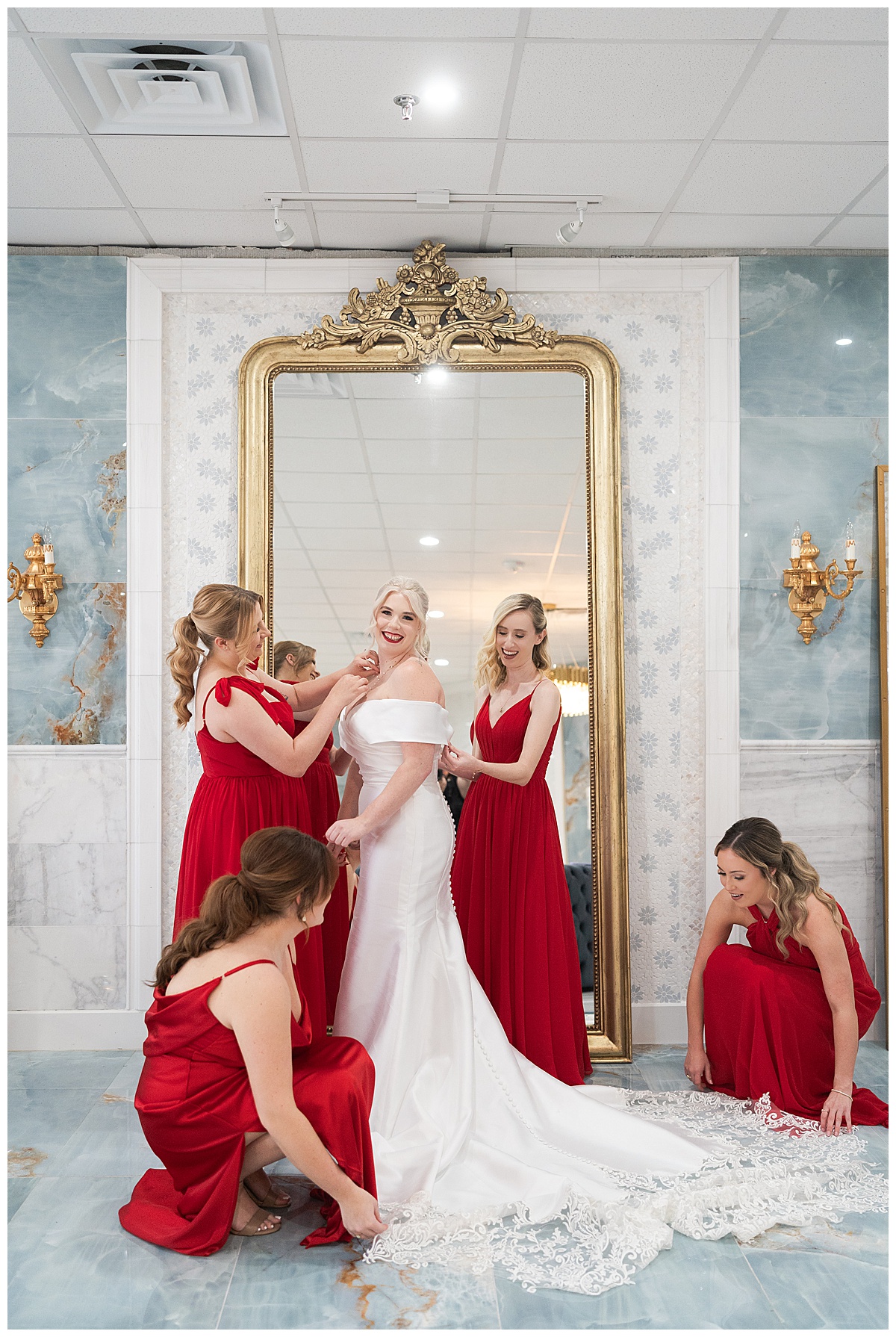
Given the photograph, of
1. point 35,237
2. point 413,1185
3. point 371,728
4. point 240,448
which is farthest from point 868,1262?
point 35,237

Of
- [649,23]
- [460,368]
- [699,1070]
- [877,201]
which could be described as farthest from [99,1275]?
[877,201]

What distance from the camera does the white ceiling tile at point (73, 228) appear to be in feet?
11.5

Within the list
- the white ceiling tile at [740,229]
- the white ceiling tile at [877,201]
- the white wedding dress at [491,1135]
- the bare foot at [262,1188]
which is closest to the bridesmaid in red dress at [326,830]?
the white wedding dress at [491,1135]

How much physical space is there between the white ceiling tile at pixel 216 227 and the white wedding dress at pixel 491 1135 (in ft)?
6.01

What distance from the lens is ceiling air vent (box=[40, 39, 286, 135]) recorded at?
2.66 m

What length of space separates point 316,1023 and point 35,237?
116 inches

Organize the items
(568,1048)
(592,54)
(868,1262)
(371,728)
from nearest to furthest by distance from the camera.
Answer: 1. (868,1262)
2. (592,54)
3. (371,728)
4. (568,1048)

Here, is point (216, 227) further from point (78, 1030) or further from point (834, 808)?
point (834, 808)

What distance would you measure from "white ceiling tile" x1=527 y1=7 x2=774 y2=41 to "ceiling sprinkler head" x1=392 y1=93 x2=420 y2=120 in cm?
41

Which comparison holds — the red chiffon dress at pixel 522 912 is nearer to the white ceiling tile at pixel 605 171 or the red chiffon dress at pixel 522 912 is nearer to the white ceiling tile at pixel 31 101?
the white ceiling tile at pixel 605 171

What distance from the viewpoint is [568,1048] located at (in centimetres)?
327

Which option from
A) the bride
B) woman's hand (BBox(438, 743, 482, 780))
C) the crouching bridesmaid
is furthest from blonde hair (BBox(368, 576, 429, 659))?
the crouching bridesmaid

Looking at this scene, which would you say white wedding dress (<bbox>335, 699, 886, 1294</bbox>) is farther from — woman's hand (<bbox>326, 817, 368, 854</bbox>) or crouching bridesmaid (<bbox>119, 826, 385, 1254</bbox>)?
crouching bridesmaid (<bbox>119, 826, 385, 1254</bbox>)

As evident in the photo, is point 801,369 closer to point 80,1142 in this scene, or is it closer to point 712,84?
point 712,84
